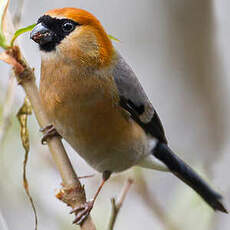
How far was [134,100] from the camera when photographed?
3270mm

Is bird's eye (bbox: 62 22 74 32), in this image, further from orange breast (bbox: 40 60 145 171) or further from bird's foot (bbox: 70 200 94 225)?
bird's foot (bbox: 70 200 94 225)

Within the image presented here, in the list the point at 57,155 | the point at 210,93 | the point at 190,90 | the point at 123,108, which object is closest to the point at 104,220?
the point at 123,108

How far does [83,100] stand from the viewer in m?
2.87

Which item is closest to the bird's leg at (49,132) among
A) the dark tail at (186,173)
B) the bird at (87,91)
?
the bird at (87,91)

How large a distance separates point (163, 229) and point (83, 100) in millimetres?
1098

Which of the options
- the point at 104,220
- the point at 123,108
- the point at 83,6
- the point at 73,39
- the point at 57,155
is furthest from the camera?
the point at 83,6

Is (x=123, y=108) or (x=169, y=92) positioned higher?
(x=123, y=108)

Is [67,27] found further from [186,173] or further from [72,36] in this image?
[186,173]

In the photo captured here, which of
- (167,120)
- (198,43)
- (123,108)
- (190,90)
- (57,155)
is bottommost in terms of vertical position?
(167,120)

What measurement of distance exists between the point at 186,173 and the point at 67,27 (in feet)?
5.30

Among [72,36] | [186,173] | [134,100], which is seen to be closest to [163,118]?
[186,173]

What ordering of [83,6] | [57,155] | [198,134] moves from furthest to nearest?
[83,6] < [198,134] < [57,155]

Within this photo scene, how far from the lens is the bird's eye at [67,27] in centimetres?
278

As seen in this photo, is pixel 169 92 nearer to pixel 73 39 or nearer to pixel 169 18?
pixel 169 18
